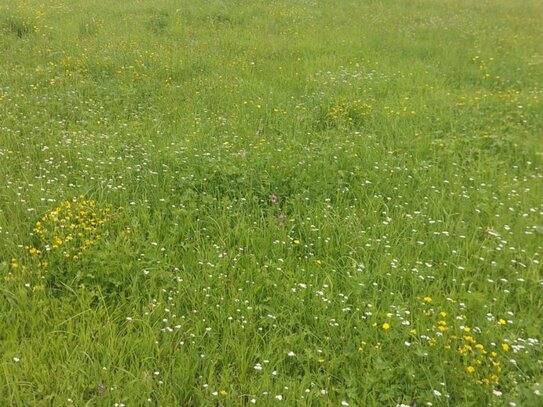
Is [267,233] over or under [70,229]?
under

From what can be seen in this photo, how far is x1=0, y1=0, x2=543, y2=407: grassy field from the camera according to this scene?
275 cm

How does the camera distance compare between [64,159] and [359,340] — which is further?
[64,159]

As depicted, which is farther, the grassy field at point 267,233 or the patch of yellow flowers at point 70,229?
the patch of yellow flowers at point 70,229

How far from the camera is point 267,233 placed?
Result: 4004mm

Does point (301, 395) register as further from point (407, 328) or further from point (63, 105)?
point (63, 105)

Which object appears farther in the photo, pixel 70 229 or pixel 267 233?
pixel 267 233

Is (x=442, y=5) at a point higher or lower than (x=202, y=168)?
higher

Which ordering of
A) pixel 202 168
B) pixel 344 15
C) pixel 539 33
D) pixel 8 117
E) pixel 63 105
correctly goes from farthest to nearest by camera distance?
pixel 344 15, pixel 539 33, pixel 63 105, pixel 8 117, pixel 202 168

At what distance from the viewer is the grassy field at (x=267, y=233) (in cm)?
275

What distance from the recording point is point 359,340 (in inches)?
117

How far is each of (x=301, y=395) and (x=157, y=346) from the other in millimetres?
921

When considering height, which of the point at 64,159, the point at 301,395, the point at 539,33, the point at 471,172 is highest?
the point at 539,33

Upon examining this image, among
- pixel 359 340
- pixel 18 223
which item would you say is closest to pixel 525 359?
pixel 359 340

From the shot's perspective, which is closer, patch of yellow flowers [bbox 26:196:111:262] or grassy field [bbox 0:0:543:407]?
grassy field [bbox 0:0:543:407]
